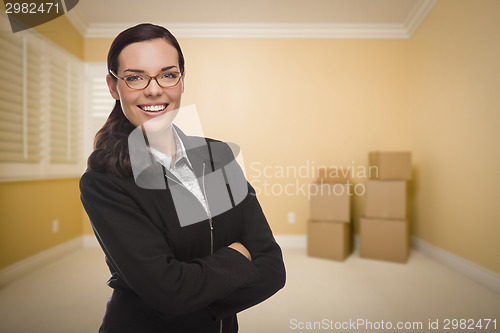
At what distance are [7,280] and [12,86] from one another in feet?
4.83

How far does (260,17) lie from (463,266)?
2.98 metres

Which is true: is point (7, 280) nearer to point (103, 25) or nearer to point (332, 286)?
point (332, 286)

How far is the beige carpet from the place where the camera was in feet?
6.24

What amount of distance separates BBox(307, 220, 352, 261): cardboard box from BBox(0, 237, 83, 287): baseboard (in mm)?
2415

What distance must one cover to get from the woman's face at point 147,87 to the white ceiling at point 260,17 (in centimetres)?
278

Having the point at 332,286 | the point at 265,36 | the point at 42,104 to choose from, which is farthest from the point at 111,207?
the point at 265,36

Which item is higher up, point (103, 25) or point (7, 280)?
point (103, 25)

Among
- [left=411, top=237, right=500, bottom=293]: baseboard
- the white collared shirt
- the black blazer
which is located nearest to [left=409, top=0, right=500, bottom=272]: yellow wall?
[left=411, top=237, right=500, bottom=293]: baseboard

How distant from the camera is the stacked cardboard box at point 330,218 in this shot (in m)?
3.24

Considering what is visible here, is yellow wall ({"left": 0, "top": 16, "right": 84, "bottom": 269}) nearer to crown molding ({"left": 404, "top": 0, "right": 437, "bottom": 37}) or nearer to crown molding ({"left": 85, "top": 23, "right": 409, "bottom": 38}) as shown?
crown molding ({"left": 85, "top": 23, "right": 409, "bottom": 38})

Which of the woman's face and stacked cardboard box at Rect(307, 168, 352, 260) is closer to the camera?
the woman's face

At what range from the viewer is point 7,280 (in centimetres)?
255

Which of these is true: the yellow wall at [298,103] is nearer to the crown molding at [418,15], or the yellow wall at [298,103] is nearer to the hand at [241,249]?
the crown molding at [418,15]

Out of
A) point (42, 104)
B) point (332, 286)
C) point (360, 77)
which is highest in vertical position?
point (360, 77)
